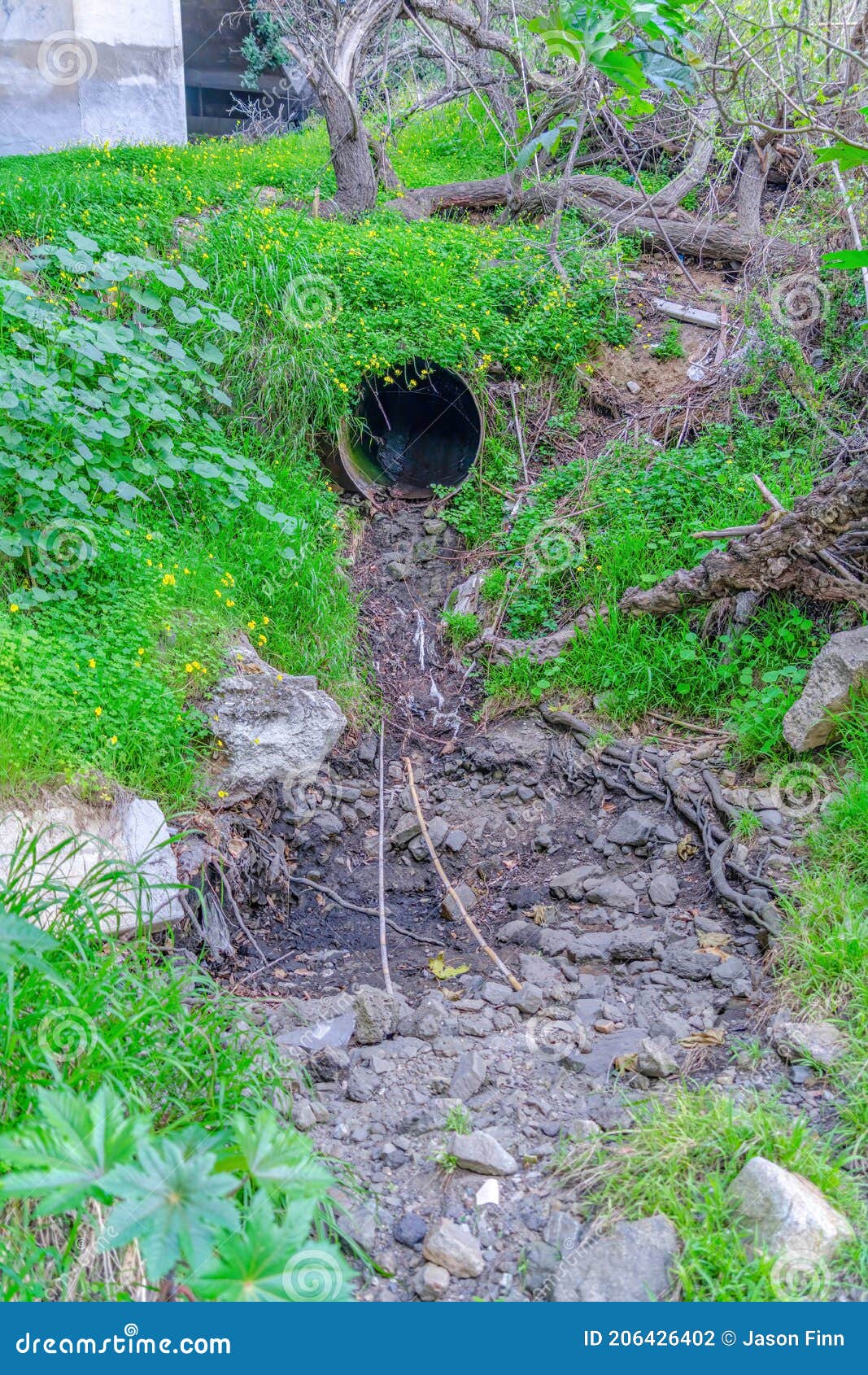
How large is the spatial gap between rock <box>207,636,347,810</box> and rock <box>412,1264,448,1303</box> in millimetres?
2022

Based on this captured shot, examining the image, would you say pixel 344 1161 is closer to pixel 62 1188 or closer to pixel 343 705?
pixel 62 1188

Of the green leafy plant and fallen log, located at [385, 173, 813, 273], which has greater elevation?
fallen log, located at [385, 173, 813, 273]

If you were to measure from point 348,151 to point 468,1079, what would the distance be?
688 cm

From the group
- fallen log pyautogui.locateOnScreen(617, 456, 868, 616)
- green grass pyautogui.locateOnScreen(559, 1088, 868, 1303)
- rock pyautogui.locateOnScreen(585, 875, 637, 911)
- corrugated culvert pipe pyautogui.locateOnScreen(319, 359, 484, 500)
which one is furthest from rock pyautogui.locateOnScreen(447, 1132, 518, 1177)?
corrugated culvert pipe pyautogui.locateOnScreen(319, 359, 484, 500)

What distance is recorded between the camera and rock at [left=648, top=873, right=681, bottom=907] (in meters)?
3.51

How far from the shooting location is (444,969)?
3.36m

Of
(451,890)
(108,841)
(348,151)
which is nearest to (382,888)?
(451,890)

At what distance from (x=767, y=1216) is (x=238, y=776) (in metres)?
2.44

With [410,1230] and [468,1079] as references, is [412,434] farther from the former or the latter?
[410,1230]

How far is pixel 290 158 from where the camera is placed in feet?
25.6

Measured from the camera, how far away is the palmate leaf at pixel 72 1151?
4.78 ft

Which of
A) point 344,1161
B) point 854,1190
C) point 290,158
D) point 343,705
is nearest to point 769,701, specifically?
point 343,705

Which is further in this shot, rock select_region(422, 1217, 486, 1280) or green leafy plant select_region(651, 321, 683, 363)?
green leafy plant select_region(651, 321, 683, 363)

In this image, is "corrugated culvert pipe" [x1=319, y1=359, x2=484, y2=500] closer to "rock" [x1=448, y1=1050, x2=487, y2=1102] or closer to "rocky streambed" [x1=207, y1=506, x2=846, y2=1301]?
"rocky streambed" [x1=207, y1=506, x2=846, y2=1301]
